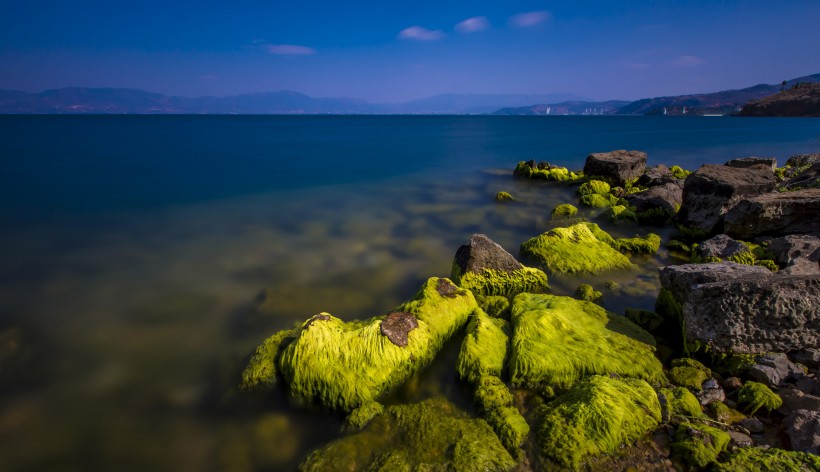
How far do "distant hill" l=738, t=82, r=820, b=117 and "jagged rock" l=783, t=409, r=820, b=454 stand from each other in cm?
16589

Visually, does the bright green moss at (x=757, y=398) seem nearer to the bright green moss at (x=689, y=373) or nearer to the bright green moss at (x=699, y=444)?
the bright green moss at (x=689, y=373)

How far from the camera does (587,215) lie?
13.1m

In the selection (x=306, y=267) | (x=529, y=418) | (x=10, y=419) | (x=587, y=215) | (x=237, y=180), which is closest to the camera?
(x=529, y=418)

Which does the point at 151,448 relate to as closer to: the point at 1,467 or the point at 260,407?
the point at 260,407

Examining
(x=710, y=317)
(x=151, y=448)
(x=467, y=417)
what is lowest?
(x=151, y=448)

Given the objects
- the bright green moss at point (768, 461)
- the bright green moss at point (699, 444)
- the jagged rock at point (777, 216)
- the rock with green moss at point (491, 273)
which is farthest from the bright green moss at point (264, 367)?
the jagged rock at point (777, 216)

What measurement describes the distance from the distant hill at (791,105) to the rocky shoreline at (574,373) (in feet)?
536

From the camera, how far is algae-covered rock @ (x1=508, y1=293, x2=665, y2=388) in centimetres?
464

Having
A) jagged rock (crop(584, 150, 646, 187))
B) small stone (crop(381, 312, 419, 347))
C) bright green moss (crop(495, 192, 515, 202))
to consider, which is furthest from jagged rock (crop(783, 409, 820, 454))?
jagged rock (crop(584, 150, 646, 187))

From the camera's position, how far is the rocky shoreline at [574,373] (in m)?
3.61

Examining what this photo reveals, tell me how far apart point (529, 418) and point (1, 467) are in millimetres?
5550

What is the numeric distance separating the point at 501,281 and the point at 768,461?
3.99 m

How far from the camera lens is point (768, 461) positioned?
3281 millimetres

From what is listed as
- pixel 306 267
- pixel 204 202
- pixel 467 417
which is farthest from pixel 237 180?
pixel 467 417
